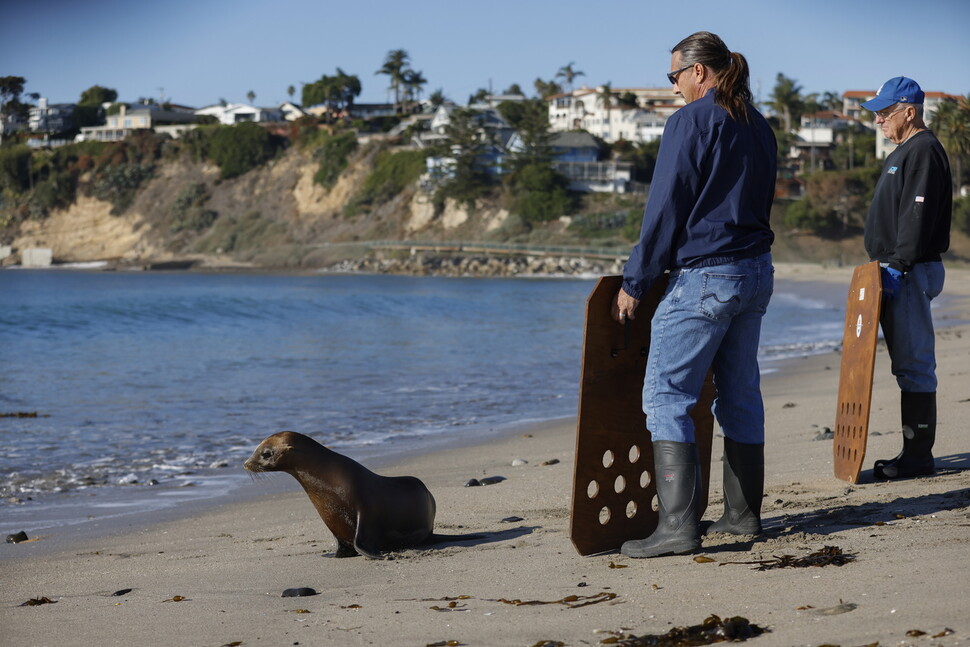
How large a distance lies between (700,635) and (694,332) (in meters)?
1.13

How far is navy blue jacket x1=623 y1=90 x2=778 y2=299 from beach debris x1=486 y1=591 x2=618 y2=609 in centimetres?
100

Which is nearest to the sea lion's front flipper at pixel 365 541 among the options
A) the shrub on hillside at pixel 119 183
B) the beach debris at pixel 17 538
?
the beach debris at pixel 17 538

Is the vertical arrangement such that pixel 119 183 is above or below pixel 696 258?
above

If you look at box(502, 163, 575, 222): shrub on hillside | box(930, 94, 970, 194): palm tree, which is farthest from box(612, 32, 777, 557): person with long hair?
box(502, 163, 575, 222): shrub on hillside

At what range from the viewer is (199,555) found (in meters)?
4.41

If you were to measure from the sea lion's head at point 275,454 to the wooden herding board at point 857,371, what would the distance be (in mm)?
2514

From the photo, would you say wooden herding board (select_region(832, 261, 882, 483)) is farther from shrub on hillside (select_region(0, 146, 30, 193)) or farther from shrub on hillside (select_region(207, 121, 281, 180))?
→ shrub on hillside (select_region(0, 146, 30, 193))

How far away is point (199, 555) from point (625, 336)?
2.13 meters

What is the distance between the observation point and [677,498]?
349cm

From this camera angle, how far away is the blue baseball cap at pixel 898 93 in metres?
4.74

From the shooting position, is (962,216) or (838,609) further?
(962,216)

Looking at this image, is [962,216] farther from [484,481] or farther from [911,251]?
[911,251]

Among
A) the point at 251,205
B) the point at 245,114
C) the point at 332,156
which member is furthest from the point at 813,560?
the point at 245,114

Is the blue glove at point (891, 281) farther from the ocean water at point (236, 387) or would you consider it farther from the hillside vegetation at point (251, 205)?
the hillside vegetation at point (251, 205)
